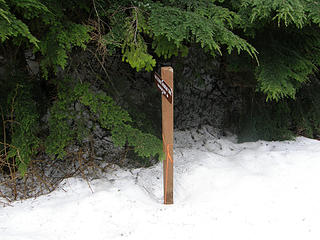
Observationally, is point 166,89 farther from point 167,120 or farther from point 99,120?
point 99,120

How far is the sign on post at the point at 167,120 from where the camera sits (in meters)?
2.95

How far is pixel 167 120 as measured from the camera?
3078 mm

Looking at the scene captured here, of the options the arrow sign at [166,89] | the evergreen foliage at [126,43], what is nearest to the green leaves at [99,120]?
the evergreen foliage at [126,43]

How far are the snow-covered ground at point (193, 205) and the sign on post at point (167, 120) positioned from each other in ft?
0.82

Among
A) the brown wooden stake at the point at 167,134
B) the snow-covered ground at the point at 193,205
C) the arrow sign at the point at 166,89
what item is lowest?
the snow-covered ground at the point at 193,205

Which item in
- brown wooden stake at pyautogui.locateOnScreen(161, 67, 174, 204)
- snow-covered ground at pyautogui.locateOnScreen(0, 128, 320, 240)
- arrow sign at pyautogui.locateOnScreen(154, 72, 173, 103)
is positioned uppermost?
arrow sign at pyautogui.locateOnScreen(154, 72, 173, 103)

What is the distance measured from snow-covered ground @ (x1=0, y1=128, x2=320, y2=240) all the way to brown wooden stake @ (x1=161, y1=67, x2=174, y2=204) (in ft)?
0.66

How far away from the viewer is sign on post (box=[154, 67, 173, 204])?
295cm

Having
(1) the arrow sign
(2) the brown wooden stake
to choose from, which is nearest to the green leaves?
(2) the brown wooden stake

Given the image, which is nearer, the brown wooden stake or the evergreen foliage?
the evergreen foliage

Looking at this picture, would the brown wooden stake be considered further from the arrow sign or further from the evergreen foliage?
the evergreen foliage

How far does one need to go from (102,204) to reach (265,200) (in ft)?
5.87

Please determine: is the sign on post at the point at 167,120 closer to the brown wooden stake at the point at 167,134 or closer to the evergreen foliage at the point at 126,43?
the brown wooden stake at the point at 167,134

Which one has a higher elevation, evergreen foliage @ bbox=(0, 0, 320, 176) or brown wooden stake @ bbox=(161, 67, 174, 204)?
Answer: evergreen foliage @ bbox=(0, 0, 320, 176)
